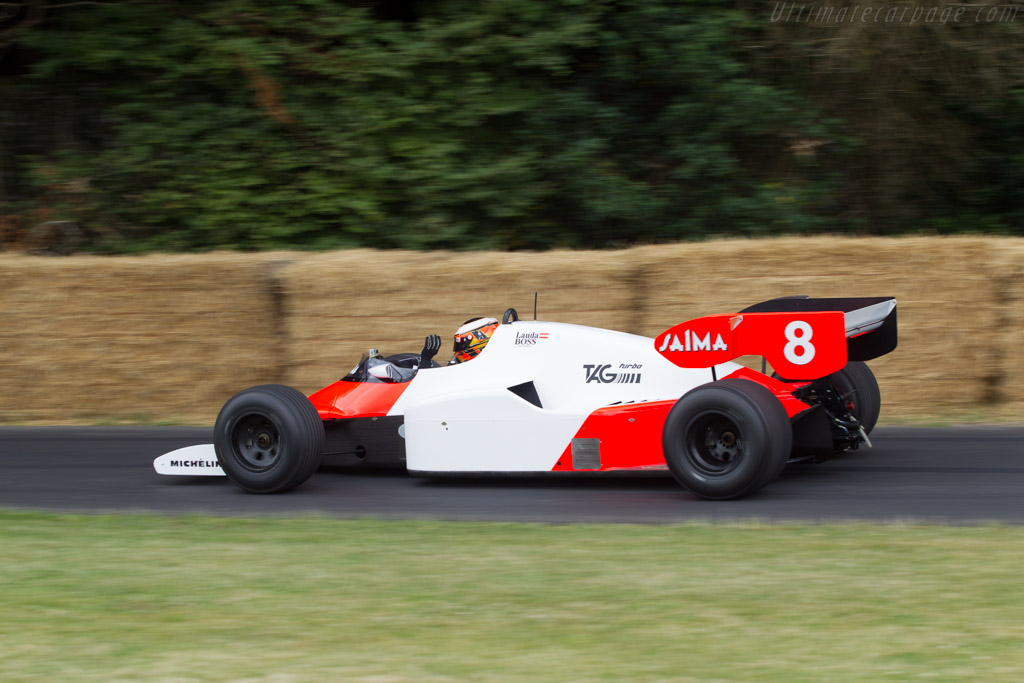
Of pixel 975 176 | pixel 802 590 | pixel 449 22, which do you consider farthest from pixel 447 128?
pixel 802 590

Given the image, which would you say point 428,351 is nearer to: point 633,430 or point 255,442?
point 255,442

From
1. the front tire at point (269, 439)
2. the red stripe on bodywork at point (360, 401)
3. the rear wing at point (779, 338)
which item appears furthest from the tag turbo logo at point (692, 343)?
the front tire at point (269, 439)

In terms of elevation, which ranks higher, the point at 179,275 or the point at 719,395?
the point at 179,275

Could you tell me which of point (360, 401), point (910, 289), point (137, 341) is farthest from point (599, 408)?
point (137, 341)

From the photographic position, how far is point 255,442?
24.1 ft

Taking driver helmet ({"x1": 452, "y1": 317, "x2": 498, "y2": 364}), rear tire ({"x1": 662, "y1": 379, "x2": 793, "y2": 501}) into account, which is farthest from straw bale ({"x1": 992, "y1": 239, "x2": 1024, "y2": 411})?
driver helmet ({"x1": 452, "y1": 317, "x2": 498, "y2": 364})

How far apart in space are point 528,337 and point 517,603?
3.10 m

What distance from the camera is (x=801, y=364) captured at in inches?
257

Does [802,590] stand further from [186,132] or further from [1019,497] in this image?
[186,132]

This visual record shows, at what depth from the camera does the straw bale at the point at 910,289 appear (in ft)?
31.2

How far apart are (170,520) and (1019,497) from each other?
4.77 metres

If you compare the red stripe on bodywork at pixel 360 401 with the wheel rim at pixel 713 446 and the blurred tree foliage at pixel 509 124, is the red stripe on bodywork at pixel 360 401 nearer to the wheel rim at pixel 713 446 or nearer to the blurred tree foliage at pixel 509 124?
the wheel rim at pixel 713 446

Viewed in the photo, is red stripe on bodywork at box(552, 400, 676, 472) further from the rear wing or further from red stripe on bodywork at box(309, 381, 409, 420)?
red stripe on bodywork at box(309, 381, 409, 420)

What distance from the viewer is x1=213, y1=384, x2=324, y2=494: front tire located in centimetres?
709
